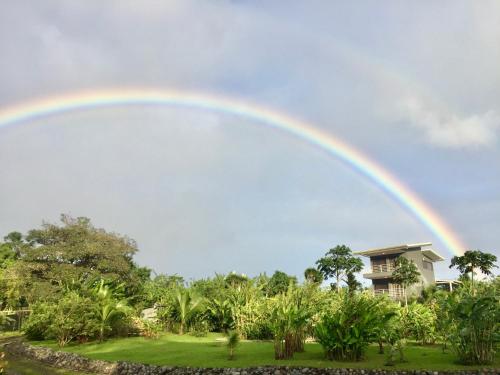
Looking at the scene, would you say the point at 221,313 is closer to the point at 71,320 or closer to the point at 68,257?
the point at 71,320

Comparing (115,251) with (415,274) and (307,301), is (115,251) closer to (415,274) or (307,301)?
(307,301)

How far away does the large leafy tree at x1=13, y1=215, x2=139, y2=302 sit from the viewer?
34.0 metres

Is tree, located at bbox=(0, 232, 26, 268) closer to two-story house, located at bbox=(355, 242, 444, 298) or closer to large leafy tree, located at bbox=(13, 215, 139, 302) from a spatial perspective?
large leafy tree, located at bbox=(13, 215, 139, 302)

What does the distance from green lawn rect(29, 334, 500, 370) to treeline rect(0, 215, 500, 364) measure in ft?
1.84

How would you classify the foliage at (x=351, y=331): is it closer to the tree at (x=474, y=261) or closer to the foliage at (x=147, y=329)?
the foliage at (x=147, y=329)

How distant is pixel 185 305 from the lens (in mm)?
27359

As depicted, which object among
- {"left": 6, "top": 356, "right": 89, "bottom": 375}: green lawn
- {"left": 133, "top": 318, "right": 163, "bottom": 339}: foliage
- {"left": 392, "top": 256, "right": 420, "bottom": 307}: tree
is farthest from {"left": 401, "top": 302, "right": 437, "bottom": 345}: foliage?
{"left": 392, "top": 256, "right": 420, "bottom": 307}: tree

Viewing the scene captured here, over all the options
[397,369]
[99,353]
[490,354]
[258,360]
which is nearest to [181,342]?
[99,353]

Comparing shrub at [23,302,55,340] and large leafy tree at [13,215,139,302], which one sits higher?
large leafy tree at [13,215,139,302]

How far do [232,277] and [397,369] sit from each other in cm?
2780

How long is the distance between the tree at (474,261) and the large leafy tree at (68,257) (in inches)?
1426

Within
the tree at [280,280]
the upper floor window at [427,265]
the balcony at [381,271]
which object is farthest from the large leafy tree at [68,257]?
the upper floor window at [427,265]

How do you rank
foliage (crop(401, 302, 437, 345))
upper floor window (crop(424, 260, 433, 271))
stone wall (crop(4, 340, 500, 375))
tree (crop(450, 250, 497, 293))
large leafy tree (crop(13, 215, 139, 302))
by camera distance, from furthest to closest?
upper floor window (crop(424, 260, 433, 271)) → tree (crop(450, 250, 497, 293)) → large leafy tree (crop(13, 215, 139, 302)) → foliage (crop(401, 302, 437, 345)) → stone wall (crop(4, 340, 500, 375))

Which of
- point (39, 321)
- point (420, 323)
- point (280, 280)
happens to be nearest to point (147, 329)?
point (39, 321)
